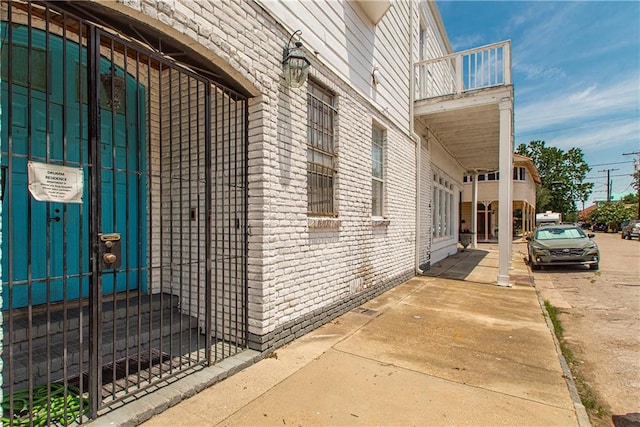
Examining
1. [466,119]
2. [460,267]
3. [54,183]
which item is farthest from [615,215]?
[54,183]

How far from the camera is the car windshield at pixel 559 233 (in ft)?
37.8

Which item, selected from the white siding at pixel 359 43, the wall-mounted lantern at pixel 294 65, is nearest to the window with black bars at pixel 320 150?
the white siding at pixel 359 43

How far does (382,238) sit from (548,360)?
3314mm

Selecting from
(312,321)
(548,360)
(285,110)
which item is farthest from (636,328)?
(285,110)

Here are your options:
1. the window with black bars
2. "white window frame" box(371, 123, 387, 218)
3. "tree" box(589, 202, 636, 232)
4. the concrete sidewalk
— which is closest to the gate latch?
the concrete sidewalk

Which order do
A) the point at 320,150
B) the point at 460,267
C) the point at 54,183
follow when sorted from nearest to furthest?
the point at 54,183
the point at 320,150
the point at 460,267

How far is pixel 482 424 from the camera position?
262 centimetres

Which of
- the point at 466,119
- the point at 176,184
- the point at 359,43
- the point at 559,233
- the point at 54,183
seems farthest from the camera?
the point at 559,233

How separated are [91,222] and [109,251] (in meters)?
0.25

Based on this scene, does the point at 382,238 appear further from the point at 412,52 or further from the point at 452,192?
the point at 452,192

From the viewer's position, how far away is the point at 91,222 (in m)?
2.53

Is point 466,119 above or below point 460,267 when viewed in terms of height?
above

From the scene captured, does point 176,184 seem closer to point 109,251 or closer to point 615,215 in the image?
point 109,251

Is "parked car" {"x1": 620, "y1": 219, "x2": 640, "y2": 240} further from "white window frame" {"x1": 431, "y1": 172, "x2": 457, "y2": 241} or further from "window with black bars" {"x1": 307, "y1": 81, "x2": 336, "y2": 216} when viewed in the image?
"window with black bars" {"x1": 307, "y1": 81, "x2": 336, "y2": 216}
